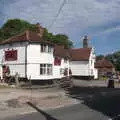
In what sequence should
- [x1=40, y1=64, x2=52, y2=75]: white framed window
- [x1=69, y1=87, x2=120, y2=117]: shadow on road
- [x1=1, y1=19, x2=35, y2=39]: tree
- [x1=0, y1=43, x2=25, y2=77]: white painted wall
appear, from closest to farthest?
1. [x1=69, y1=87, x2=120, y2=117]: shadow on road
2. [x1=0, y1=43, x2=25, y2=77]: white painted wall
3. [x1=40, y1=64, x2=52, y2=75]: white framed window
4. [x1=1, y1=19, x2=35, y2=39]: tree

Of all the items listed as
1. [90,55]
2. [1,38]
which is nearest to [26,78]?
[90,55]

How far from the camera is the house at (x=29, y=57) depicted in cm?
4784

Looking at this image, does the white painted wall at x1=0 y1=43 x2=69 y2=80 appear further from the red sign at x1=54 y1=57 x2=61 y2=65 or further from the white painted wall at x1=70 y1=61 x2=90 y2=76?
the white painted wall at x1=70 y1=61 x2=90 y2=76

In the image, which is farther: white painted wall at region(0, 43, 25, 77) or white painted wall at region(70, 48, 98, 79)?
white painted wall at region(70, 48, 98, 79)

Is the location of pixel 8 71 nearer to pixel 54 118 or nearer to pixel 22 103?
pixel 22 103

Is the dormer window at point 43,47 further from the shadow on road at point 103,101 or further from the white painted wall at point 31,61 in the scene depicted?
the shadow on road at point 103,101

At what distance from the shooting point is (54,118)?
1684 cm

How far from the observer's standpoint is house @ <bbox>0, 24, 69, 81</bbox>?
47844 mm

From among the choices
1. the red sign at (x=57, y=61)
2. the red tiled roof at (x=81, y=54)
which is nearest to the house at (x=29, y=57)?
the red sign at (x=57, y=61)

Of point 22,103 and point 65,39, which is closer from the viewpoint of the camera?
point 22,103

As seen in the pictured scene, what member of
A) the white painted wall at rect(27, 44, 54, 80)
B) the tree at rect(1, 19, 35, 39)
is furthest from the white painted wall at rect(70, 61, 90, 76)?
the white painted wall at rect(27, 44, 54, 80)

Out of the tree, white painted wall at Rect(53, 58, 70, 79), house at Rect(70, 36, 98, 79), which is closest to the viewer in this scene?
white painted wall at Rect(53, 58, 70, 79)

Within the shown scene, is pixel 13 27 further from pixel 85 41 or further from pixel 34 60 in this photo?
pixel 34 60

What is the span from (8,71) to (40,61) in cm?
530
